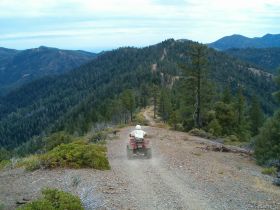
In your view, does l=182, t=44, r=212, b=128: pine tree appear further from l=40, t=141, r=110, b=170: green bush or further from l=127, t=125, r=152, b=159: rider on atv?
l=40, t=141, r=110, b=170: green bush

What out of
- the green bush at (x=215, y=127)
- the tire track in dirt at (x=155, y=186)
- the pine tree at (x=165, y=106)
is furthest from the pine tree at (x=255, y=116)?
the tire track in dirt at (x=155, y=186)

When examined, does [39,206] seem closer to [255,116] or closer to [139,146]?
[139,146]

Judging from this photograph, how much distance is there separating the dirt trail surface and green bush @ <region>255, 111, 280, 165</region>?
7912 millimetres

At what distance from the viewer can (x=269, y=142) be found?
3064cm

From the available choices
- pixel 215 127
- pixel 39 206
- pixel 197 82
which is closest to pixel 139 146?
pixel 39 206

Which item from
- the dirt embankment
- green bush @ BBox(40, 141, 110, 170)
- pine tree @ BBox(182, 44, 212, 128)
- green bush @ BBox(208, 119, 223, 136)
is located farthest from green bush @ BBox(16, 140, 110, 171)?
green bush @ BBox(208, 119, 223, 136)

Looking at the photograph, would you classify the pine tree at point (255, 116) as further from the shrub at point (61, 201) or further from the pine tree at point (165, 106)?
the shrub at point (61, 201)

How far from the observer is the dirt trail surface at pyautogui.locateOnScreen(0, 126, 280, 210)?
47.3 ft

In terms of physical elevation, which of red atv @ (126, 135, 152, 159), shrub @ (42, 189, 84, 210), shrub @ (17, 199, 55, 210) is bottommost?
red atv @ (126, 135, 152, 159)

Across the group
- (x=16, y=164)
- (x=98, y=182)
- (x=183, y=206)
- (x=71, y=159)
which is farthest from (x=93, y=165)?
(x=183, y=206)

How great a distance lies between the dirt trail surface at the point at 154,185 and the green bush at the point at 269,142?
791 centimetres

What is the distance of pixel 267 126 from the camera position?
104ft

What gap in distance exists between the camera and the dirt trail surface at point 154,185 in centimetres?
1441

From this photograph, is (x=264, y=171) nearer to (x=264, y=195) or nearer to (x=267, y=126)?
(x=264, y=195)
